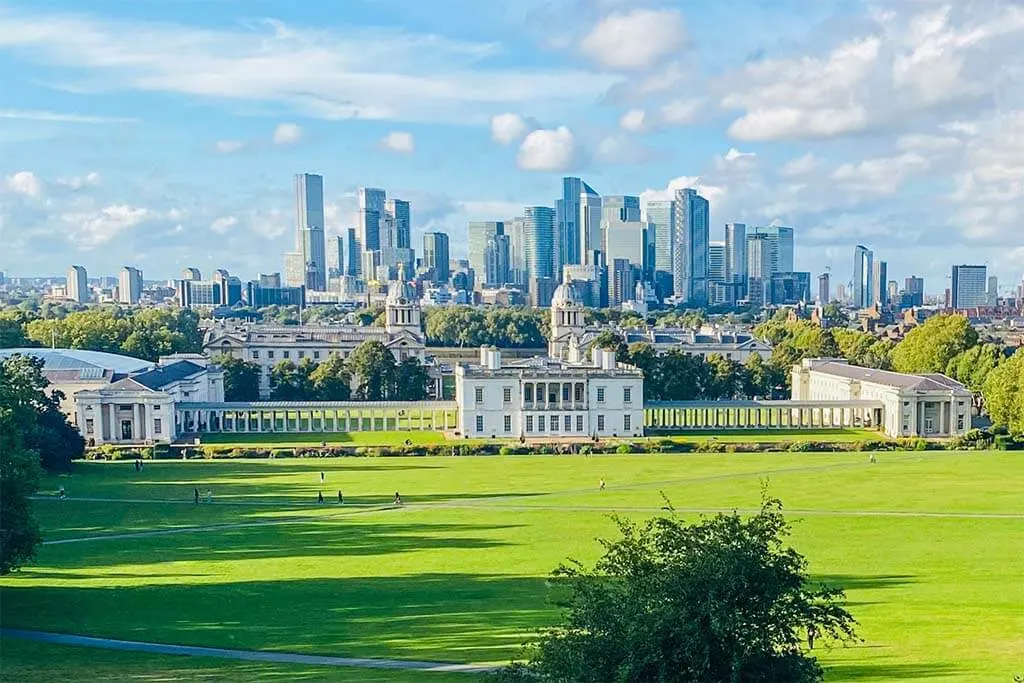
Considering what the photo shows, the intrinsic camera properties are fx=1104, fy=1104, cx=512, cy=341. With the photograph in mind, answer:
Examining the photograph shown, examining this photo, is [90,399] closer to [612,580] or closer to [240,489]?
[240,489]

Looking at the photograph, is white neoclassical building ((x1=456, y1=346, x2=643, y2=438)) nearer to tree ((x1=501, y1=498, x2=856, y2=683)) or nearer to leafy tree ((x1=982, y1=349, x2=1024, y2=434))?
leafy tree ((x1=982, y1=349, x2=1024, y2=434))

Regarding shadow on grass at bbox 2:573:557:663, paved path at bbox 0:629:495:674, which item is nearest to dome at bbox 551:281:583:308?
shadow on grass at bbox 2:573:557:663

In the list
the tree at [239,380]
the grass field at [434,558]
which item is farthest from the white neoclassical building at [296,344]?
the grass field at [434,558]

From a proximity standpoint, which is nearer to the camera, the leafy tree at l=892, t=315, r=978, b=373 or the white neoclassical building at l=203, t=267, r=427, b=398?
the leafy tree at l=892, t=315, r=978, b=373

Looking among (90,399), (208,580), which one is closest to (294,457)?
(90,399)

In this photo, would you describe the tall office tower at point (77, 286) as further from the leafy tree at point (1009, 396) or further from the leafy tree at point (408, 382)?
the leafy tree at point (1009, 396)
